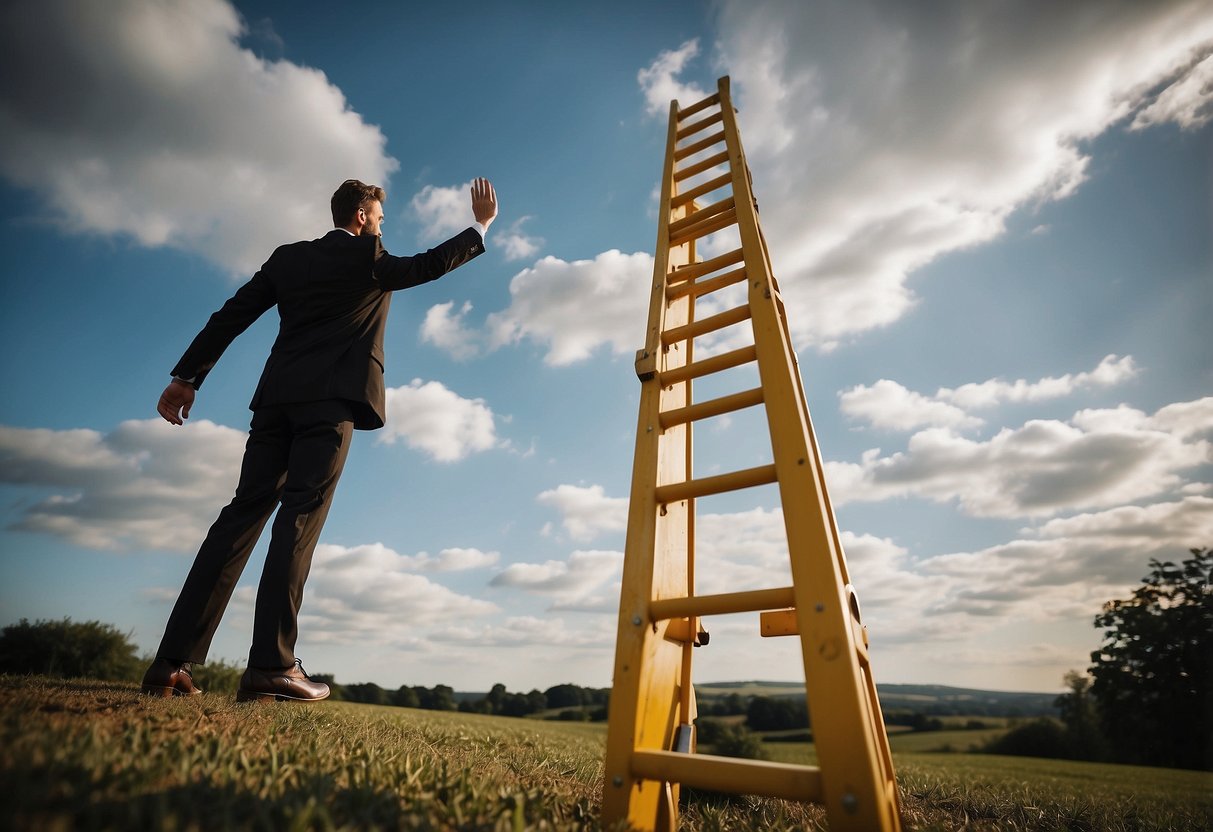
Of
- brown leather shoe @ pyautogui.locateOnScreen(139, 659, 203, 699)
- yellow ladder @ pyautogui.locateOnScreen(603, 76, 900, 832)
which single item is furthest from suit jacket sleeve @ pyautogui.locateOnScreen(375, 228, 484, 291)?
brown leather shoe @ pyautogui.locateOnScreen(139, 659, 203, 699)

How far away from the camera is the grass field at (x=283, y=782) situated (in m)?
1.33

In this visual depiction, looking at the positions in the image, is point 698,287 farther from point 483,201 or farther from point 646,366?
point 483,201

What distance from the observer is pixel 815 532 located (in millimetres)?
2006

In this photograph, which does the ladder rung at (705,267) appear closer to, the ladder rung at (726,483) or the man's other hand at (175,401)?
the ladder rung at (726,483)

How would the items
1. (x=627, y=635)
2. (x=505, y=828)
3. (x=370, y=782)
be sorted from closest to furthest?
(x=505, y=828) → (x=370, y=782) → (x=627, y=635)

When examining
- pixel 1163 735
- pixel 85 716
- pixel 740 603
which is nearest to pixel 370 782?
pixel 85 716

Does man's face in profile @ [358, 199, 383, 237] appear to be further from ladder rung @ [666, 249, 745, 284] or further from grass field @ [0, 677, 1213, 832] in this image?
grass field @ [0, 677, 1213, 832]

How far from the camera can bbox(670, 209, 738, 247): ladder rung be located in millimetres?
3389

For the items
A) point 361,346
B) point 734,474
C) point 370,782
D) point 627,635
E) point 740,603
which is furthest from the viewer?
point 361,346

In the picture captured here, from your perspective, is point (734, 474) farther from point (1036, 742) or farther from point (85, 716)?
point (1036, 742)

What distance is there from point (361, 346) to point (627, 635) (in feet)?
7.24

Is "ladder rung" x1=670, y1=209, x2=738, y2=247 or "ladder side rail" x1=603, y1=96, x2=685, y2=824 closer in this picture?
"ladder side rail" x1=603, y1=96, x2=685, y2=824

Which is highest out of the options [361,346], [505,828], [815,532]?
[361,346]

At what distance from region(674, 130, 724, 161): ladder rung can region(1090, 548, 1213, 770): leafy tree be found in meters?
32.3
